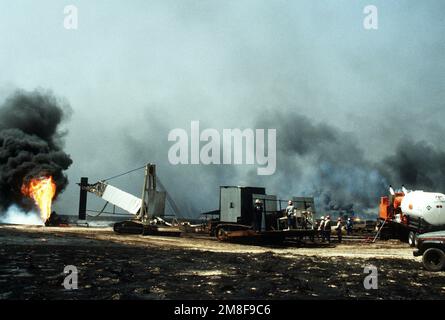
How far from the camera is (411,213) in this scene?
23.2m

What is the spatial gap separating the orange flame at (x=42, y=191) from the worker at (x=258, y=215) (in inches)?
1329

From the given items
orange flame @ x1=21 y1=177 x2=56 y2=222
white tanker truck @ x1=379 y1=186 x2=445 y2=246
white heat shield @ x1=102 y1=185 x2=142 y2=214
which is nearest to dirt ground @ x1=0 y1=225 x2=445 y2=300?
white tanker truck @ x1=379 y1=186 x2=445 y2=246

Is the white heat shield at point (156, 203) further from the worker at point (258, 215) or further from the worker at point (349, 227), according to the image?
the worker at point (349, 227)

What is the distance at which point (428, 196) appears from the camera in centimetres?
2203

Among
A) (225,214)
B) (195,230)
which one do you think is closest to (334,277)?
(225,214)

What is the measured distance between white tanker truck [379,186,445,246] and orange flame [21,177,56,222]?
39.4 meters

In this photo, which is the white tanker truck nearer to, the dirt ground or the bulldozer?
the dirt ground

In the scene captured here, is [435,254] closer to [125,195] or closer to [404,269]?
[404,269]

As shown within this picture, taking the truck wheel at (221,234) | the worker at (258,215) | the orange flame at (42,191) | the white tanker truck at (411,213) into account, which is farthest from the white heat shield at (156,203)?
the orange flame at (42,191)

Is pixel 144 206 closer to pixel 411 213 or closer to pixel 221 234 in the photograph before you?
pixel 221 234

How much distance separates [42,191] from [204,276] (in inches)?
1706

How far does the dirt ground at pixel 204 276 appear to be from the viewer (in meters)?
8.82
